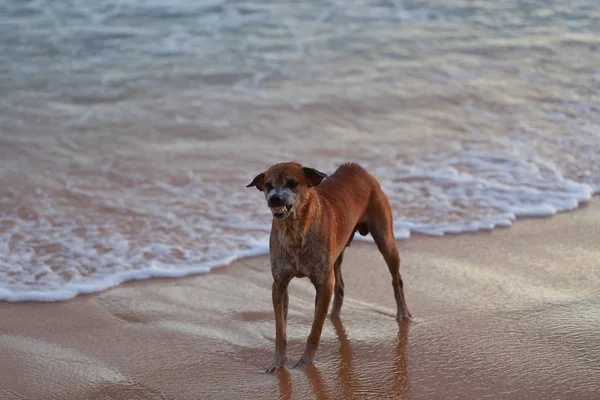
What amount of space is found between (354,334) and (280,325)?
726 millimetres

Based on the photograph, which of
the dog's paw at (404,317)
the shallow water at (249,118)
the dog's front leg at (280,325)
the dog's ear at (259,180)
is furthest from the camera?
the shallow water at (249,118)

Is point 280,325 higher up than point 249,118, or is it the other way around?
point 280,325

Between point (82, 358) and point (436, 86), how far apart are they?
8251mm

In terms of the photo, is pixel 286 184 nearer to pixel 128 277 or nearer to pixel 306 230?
pixel 306 230

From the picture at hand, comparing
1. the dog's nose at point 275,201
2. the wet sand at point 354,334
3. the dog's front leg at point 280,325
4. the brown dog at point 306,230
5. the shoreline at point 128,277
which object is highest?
the dog's nose at point 275,201

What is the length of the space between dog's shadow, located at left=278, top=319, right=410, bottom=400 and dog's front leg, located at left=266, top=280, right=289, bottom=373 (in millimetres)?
90

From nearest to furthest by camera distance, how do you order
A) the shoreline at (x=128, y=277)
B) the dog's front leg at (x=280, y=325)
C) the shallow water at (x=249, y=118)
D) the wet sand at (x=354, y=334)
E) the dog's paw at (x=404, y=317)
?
the wet sand at (x=354, y=334), the dog's front leg at (x=280, y=325), the dog's paw at (x=404, y=317), the shoreline at (x=128, y=277), the shallow water at (x=249, y=118)

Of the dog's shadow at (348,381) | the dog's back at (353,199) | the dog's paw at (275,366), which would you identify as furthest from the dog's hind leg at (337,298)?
the dog's paw at (275,366)

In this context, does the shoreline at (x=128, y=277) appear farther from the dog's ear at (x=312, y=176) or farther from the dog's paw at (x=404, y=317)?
the dog's ear at (x=312, y=176)

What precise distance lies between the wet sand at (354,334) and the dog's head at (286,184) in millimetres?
1044

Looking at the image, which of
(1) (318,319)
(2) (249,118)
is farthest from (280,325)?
(2) (249,118)

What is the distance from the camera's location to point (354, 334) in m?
6.16

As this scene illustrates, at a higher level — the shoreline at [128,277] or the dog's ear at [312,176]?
the dog's ear at [312,176]

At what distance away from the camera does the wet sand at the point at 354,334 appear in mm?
5377
